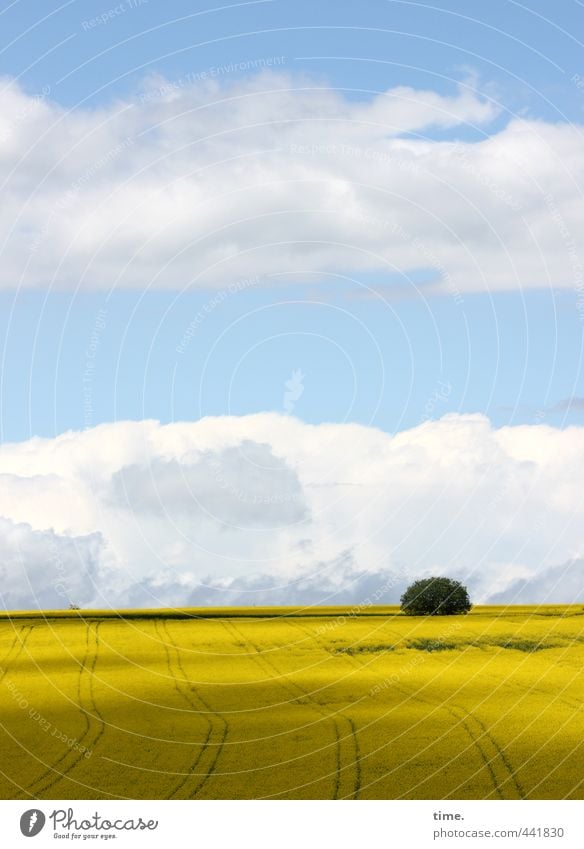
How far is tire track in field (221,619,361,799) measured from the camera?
30859 millimetres

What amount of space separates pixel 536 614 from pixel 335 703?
33421mm

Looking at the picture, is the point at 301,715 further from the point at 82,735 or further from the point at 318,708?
the point at 82,735

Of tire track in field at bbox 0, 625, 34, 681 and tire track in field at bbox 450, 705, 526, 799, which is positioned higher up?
tire track in field at bbox 0, 625, 34, 681

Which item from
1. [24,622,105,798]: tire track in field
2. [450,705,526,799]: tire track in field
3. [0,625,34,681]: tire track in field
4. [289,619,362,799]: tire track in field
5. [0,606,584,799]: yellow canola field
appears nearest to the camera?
[289,619,362,799]: tire track in field

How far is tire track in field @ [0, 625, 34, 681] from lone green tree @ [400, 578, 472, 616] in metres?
21.5

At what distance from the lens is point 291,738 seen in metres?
34.9

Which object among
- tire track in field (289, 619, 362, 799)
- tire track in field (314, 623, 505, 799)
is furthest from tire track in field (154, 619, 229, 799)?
tire track in field (314, 623, 505, 799)

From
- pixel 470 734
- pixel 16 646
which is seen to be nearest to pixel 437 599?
pixel 16 646

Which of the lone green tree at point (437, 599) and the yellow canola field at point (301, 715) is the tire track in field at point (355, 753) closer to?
the yellow canola field at point (301, 715)

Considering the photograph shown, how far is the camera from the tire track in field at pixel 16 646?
50544 millimetres

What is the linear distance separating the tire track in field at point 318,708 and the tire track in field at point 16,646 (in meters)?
9.80

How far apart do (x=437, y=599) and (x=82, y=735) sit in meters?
40.3

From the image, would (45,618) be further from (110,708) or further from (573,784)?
(573,784)

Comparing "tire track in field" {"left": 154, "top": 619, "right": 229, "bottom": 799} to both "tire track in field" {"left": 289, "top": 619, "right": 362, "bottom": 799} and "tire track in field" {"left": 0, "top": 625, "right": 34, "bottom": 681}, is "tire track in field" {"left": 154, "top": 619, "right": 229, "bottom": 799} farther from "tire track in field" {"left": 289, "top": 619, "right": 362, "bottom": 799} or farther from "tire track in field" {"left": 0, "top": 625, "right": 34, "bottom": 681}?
"tire track in field" {"left": 0, "top": 625, "right": 34, "bottom": 681}
